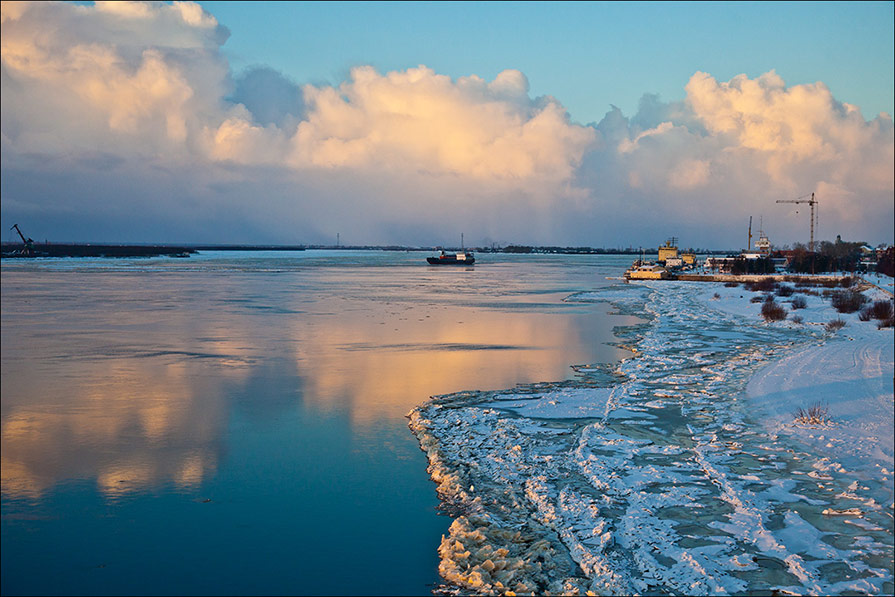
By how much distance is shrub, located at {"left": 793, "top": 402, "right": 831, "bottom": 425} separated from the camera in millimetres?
10423

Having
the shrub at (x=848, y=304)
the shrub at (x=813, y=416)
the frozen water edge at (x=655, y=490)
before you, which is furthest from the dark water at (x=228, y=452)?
the shrub at (x=848, y=304)

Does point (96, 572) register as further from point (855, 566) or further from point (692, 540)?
point (855, 566)

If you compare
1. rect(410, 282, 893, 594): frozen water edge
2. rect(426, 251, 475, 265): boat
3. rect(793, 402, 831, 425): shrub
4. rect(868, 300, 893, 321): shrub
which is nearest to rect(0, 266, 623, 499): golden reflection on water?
rect(410, 282, 893, 594): frozen water edge

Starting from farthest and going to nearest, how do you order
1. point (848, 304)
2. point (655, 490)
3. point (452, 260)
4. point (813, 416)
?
point (452, 260) → point (848, 304) → point (813, 416) → point (655, 490)

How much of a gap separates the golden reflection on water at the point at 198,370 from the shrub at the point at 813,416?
5373 millimetres

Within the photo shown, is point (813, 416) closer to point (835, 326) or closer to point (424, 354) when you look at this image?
point (424, 354)

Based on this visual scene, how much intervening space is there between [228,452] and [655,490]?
576 centimetres

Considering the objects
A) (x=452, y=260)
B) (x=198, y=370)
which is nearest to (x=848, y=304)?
(x=198, y=370)

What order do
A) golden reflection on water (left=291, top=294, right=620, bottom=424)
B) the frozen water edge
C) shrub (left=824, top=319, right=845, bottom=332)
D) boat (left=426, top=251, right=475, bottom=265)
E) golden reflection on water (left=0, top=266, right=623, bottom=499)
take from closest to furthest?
the frozen water edge → golden reflection on water (left=0, top=266, right=623, bottom=499) → golden reflection on water (left=291, top=294, right=620, bottom=424) → shrub (left=824, top=319, right=845, bottom=332) → boat (left=426, top=251, right=475, bottom=265)

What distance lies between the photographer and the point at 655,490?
26.7 ft

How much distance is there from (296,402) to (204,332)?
10702 mm

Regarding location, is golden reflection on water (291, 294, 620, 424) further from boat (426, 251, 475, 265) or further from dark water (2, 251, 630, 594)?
boat (426, 251, 475, 265)

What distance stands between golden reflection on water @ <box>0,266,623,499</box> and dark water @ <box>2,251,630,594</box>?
51 mm

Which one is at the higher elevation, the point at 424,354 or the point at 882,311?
the point at 882,311
